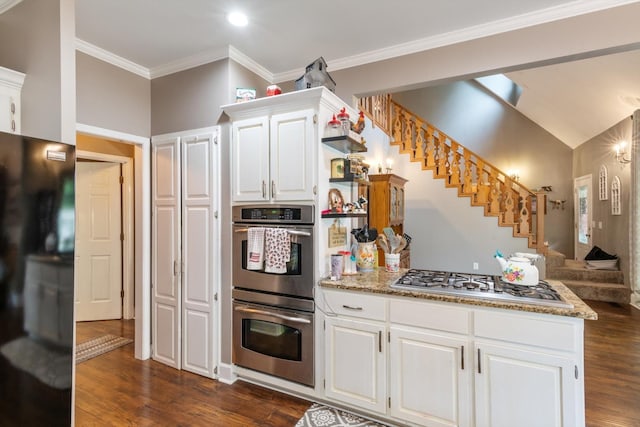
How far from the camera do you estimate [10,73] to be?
6.54 feet

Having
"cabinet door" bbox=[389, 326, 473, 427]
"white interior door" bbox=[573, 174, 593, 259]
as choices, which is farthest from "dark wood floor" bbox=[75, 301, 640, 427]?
"white interior door" bbox=[573, 174, 593, 259]

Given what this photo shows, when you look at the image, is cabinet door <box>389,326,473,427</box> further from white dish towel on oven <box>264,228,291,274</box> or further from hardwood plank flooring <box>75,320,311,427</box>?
white dish towel on oven <box>264,228,291,274</box>

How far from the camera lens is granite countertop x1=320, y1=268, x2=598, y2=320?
5.64 ft

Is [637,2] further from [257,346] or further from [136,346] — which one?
[136,346]

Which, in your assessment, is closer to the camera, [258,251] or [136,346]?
[258,251]

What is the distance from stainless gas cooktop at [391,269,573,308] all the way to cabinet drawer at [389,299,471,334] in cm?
10

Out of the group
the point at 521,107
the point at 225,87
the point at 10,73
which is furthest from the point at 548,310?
the point at 521,107

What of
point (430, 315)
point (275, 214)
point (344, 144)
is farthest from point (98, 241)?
point (430, 315)

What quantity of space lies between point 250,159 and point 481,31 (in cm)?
212

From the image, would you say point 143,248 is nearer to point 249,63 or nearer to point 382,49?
point 249,63

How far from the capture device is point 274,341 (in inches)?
106

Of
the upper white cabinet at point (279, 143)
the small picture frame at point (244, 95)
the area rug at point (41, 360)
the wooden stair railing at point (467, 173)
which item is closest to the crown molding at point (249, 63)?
the small picture frame at point (244, 95)

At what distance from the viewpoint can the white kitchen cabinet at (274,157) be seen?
2.57 meters

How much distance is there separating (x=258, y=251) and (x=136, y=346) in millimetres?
1838
